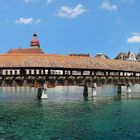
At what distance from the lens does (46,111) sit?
101ft

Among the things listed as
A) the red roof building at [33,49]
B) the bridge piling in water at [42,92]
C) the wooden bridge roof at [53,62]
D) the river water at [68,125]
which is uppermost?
the red roof building at [33,49]

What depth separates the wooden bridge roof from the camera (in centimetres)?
3952

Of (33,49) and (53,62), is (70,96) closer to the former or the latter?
(53,62)

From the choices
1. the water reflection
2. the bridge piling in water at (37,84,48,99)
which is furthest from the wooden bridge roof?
the water reflection

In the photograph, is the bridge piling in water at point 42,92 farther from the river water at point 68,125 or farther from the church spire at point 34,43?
the church spire at point 34,43

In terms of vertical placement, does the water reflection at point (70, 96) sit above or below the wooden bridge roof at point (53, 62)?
below

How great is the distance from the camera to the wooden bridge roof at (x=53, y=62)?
39.5 metres

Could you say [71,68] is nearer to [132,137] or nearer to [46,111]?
[46,111]

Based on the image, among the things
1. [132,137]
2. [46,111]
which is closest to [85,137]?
[132,137]

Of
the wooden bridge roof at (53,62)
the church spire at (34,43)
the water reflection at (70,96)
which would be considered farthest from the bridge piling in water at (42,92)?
the church spire at (34,43)

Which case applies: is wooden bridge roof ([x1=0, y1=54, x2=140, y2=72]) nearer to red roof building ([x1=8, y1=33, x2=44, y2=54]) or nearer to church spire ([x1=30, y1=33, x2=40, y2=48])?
red roof building ([x1=8, y1=33, x2=44, y2=54])

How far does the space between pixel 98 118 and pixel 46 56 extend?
1927 cm

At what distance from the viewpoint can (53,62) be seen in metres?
41.2

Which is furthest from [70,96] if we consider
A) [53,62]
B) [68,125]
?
[68,125]
